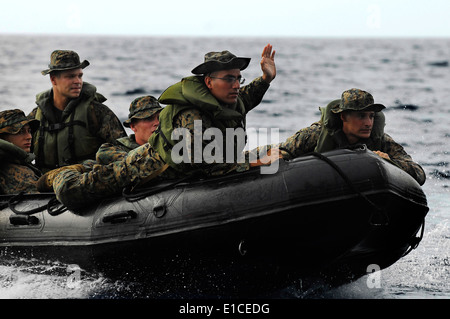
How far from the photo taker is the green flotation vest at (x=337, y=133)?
564 centimetres

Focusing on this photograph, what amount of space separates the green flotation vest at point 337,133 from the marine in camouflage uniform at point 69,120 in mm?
1815

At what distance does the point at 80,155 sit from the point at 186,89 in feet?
6.62

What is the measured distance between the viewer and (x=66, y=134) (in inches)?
257

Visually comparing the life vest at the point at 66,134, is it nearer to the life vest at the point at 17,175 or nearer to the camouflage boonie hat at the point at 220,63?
the life vest at the point at 17,175

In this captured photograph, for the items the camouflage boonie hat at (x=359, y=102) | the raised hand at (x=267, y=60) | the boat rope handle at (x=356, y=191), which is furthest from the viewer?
the camouflage boonie hat at (x=359, y=102)

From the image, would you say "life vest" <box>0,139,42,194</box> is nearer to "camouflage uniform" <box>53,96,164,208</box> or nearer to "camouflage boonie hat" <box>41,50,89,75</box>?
"camouflage uniform" <box>53,96,164,208</box>

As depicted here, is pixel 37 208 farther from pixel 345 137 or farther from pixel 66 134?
pixel 345 137

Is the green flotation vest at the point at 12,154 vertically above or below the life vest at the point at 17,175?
above

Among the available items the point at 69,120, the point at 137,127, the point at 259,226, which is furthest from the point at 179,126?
the point at 69,120

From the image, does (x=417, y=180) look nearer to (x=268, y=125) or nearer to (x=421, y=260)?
(x=421, y=260)

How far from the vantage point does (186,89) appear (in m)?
4.85

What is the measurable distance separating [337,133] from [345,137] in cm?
7

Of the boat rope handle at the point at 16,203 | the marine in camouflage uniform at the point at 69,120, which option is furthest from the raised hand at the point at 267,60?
the boat rope handle at the point at 16,203

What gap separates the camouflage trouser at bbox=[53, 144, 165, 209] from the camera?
16.8ft
